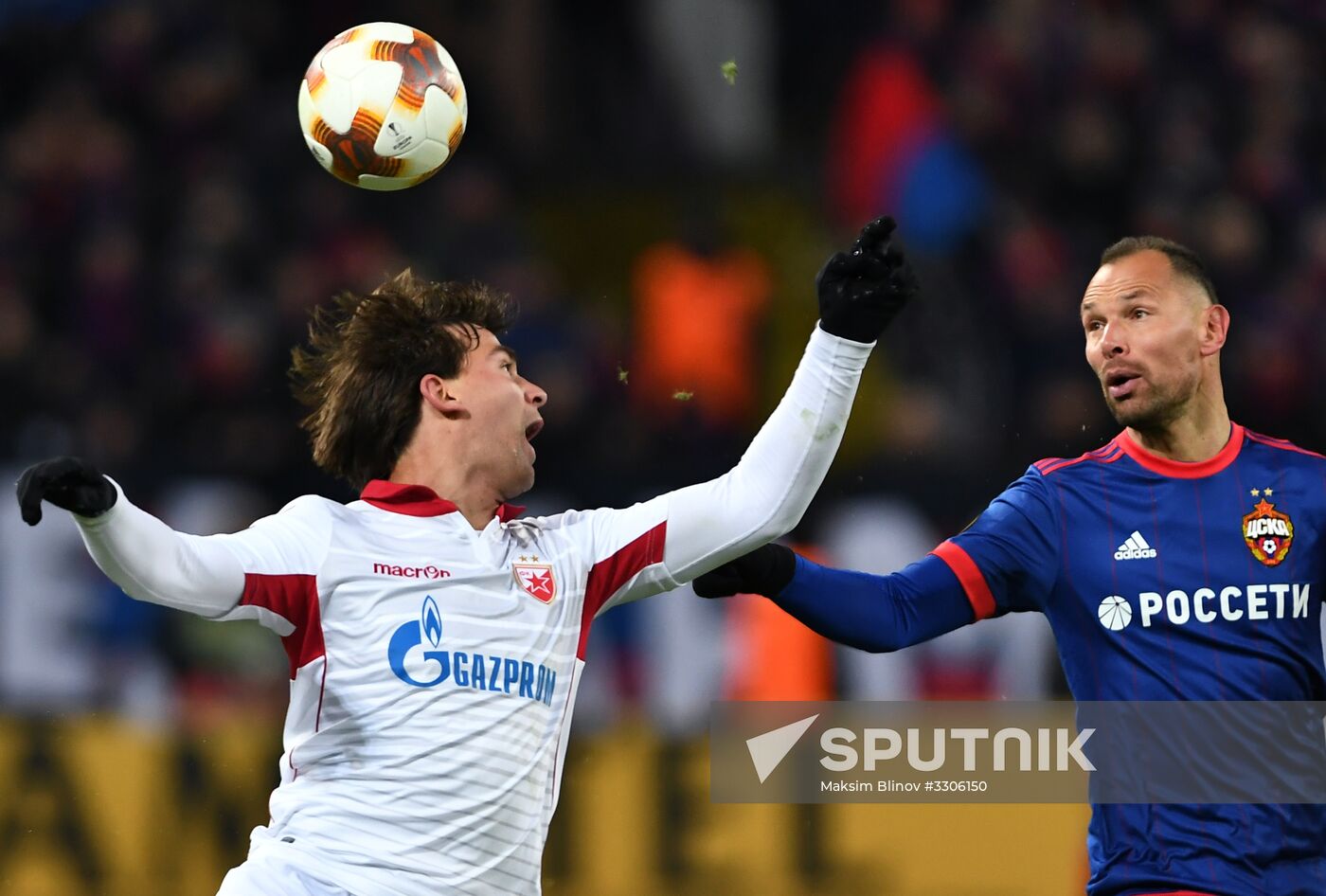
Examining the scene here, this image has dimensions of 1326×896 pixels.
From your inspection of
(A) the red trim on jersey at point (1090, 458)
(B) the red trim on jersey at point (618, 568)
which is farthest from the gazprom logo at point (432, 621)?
(A) the red trim on jersey at point (1090, 458)

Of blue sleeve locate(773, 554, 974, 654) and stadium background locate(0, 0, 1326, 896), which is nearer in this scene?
blue sleeve locate(773, 554, 974, 654)

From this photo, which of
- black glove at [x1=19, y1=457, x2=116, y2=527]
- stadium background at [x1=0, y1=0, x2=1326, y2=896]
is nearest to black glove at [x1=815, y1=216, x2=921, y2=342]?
black glove at [x1=19, y1=457, x2=116, y2=527]

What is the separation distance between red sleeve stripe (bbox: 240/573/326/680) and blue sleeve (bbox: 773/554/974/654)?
43.7 inches

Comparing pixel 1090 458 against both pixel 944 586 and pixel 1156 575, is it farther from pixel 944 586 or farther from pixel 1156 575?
pixel 944 586

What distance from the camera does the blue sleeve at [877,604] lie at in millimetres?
4301

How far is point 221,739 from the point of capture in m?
7.20

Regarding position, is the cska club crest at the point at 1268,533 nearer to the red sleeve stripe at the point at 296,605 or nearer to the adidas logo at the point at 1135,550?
the adidas logo at the point at 1135,550

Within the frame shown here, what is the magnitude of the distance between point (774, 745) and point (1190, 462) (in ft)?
9.80

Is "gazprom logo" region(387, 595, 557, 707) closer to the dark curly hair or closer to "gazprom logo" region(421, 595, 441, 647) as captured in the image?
"gazprom logo" region(421, 595, 441, 647)

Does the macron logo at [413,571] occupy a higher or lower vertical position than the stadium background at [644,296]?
lower

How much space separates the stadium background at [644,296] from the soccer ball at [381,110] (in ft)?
8.80

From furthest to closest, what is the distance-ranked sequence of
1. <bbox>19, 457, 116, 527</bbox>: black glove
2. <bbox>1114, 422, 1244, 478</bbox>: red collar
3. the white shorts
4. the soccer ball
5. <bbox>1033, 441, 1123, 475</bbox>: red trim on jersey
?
the soccer ball < <bbox>1033, 441, 1123, 475</bbox>: red trim on jersey < <bbox>1114, 422, 1244, 478</bbox>: red collar < the white shorts < <bbox>19, 457, 116, 527</bbox>: black glove

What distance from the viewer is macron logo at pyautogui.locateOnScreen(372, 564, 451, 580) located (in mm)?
3930

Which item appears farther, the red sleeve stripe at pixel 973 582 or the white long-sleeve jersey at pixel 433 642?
the red sleeve stripe at pixel 973 582
